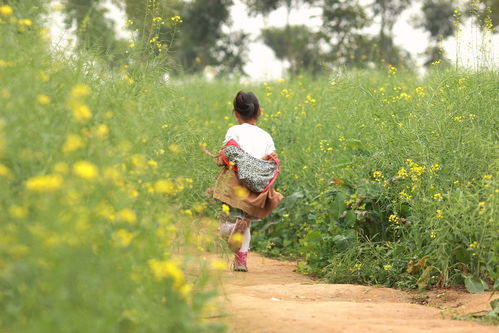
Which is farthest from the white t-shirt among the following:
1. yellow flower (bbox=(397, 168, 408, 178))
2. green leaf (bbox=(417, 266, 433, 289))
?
green leaf (bbox=(417, 266, 433, 289))

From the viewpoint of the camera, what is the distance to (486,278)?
5.21m

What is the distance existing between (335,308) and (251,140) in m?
2.35

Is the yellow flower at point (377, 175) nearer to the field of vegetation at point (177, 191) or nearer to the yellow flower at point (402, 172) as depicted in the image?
the field of vegetation at point (177, 191)

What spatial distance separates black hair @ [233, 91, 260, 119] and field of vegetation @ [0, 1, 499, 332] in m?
0.48

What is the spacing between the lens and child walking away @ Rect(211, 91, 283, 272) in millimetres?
6170

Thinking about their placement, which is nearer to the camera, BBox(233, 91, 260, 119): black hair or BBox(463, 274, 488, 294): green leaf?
BBox(463, 274, 488, 294): green leaf

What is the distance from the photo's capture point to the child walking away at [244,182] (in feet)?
20.2

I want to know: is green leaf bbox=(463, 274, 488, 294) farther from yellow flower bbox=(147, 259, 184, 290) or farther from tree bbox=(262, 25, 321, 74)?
tree bbox=(262, 25, 321, 74)

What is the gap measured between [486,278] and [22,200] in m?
3.44

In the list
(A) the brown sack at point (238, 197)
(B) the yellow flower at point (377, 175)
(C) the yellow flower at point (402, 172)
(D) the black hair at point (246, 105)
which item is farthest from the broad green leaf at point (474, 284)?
(D) the black hair at point (246, 105)

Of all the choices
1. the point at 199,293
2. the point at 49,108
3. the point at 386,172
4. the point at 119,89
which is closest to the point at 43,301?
the point at 199,293

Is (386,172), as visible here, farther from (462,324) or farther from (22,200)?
(22,200)

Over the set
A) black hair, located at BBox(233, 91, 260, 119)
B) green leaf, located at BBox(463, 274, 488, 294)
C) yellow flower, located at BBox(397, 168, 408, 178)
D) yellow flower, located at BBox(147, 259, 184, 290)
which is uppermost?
black hair, located at BBox(233, 91, 260, 119)

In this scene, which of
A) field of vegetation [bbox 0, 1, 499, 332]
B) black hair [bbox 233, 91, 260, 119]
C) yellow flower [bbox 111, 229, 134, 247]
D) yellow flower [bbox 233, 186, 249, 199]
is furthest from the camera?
black hair [bbox 233, 91, 260, 119]
